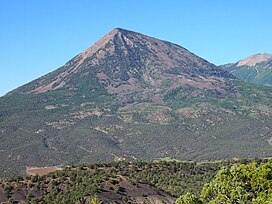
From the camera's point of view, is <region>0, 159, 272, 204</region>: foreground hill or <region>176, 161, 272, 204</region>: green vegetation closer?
<region>176, 161, 272, 204</region>: green vegetation

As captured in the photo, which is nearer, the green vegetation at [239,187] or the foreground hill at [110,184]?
the green vegetation at [239,187]

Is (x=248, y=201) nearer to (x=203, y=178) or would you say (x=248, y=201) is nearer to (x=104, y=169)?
(x=104, y=169)

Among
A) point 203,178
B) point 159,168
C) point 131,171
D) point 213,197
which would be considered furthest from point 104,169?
point 213,197

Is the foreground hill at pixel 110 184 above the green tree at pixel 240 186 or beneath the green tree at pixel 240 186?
beneath

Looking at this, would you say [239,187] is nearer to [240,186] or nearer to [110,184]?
[240,186]

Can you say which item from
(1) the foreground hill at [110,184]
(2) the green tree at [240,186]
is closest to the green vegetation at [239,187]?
(2) the green tree at [240,186]

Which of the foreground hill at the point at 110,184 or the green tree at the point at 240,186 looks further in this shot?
the foreground hill at the point at 110,184

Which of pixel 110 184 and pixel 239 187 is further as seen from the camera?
pixel 110 184

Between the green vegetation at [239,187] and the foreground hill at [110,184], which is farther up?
the green vegetation at [239,187]

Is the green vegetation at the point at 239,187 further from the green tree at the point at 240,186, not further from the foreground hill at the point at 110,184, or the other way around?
the foreground hill at the point at 110,184

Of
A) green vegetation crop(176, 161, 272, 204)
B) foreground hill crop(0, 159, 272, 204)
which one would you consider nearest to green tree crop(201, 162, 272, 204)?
green vegetation crop(176, 161, 272, 204)

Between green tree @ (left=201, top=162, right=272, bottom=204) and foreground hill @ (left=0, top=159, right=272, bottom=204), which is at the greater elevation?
green tree @ (left=201, top=162, right=272, bottom=204)

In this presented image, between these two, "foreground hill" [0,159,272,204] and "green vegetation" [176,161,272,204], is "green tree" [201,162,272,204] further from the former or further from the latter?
"foreground hill" [0,159,272,204]

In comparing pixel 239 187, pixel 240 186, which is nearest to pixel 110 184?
pixel 240 186
